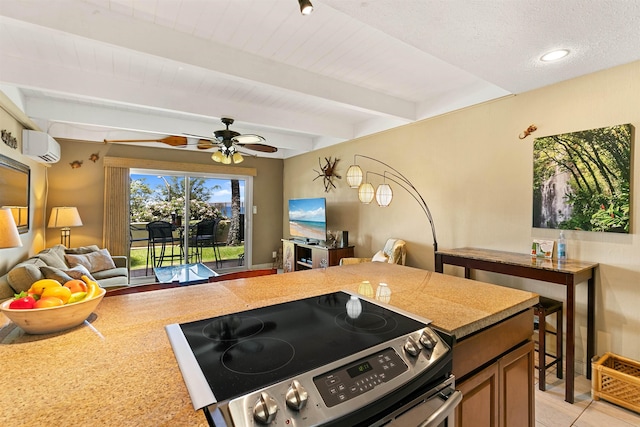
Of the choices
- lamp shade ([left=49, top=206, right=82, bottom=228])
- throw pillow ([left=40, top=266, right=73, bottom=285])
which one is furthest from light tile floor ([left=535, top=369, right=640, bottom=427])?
lamp shade ([left=49, top=206, right=82, bottom=228])

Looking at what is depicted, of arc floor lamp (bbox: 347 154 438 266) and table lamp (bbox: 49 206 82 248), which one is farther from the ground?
arc floor lamp (bbox: 347 154 438 266)

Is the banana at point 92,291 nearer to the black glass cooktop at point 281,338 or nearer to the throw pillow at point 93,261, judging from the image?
the black glass cooktop at point 281,338

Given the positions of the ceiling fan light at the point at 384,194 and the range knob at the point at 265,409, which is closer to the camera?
the range knob at the point at 265,409

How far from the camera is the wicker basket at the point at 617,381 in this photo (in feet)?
6.53

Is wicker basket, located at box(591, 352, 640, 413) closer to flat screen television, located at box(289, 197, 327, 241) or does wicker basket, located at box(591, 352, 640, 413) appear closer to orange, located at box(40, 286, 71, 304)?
orange, located at box(40, 286, 71, 304)

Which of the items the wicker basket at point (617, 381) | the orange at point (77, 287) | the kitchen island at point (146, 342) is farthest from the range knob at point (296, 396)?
the wicker basket at point (617, 381)

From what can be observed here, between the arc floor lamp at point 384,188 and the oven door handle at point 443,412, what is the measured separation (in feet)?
6.87

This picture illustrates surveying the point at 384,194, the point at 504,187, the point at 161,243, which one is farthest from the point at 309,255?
the point at 504,187

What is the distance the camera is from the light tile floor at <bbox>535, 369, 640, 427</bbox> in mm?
1923

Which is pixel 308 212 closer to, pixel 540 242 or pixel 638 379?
pixel 540 242

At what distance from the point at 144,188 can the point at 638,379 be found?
6.37 metres

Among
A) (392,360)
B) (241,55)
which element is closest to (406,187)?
(241,55)

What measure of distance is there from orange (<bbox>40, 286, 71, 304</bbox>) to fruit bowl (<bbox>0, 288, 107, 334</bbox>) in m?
0.05

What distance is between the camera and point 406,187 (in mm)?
3912
